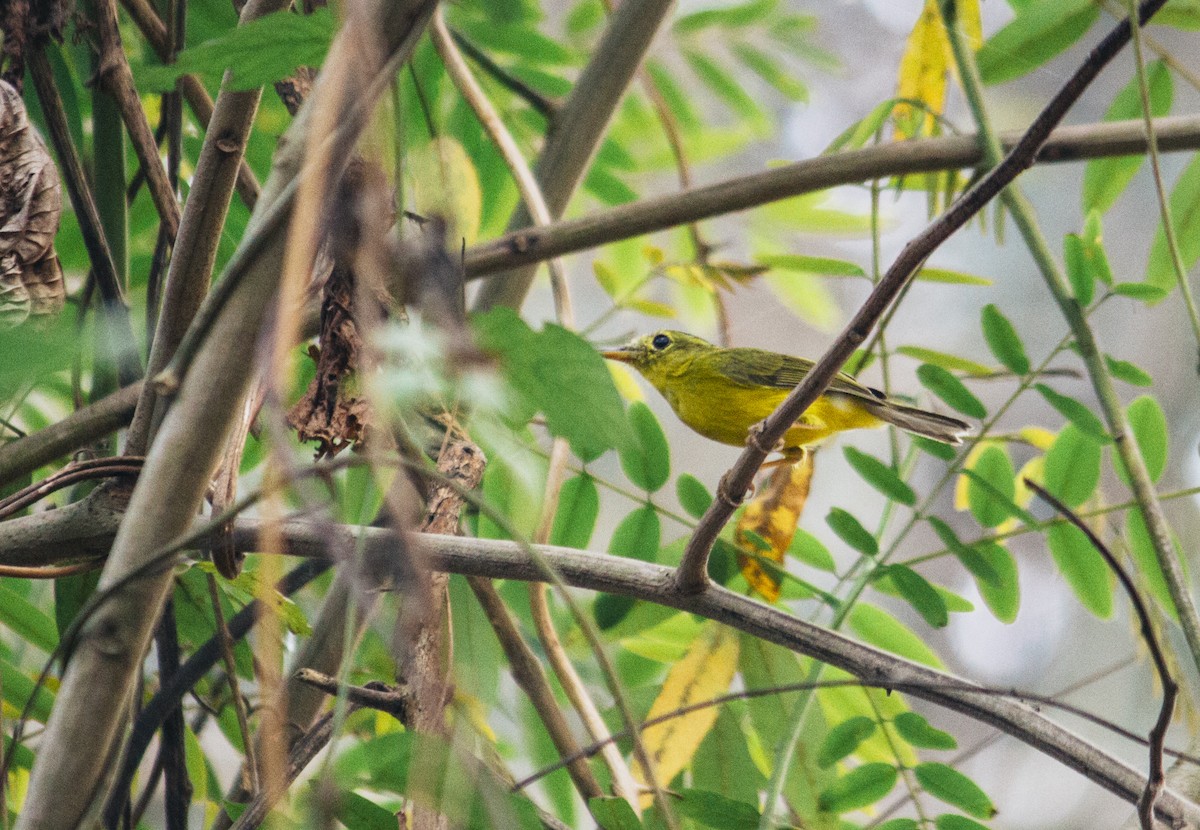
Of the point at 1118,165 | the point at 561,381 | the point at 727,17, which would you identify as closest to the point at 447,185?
the point at 561,381

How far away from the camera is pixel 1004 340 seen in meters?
1.45

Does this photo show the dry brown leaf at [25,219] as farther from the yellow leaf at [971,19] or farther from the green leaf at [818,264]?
the yellow leaf at [971,19]

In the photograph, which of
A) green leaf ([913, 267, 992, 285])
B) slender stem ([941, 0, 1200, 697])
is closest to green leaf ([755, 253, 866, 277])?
green leaf ([913, 267, 992, 285])

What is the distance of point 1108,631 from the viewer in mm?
5238

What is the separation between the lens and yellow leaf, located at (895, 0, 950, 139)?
167cm

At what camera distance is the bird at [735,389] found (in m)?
2.09

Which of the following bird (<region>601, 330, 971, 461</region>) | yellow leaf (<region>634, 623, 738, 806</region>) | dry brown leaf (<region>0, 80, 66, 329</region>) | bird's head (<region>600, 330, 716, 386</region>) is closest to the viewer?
dry brown leaf (<region>0, 80, 66, 329</region>)

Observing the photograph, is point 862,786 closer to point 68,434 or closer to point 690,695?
point 690,695

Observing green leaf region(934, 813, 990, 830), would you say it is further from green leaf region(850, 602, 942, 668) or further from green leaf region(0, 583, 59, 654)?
green leaf region(0, 583, 59, 654)

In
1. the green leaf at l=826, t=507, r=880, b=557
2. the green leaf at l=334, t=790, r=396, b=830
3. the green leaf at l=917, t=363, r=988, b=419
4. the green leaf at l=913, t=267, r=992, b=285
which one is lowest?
the green leaf at l=334, t=790, r=396, b=830

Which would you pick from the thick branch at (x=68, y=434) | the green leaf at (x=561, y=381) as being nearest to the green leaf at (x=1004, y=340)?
the green leaf at (x=561, y=381)

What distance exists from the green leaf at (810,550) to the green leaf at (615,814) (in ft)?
2.26

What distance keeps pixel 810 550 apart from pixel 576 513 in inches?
14.6

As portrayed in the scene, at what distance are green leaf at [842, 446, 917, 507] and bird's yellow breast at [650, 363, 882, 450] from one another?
0.71 meters
